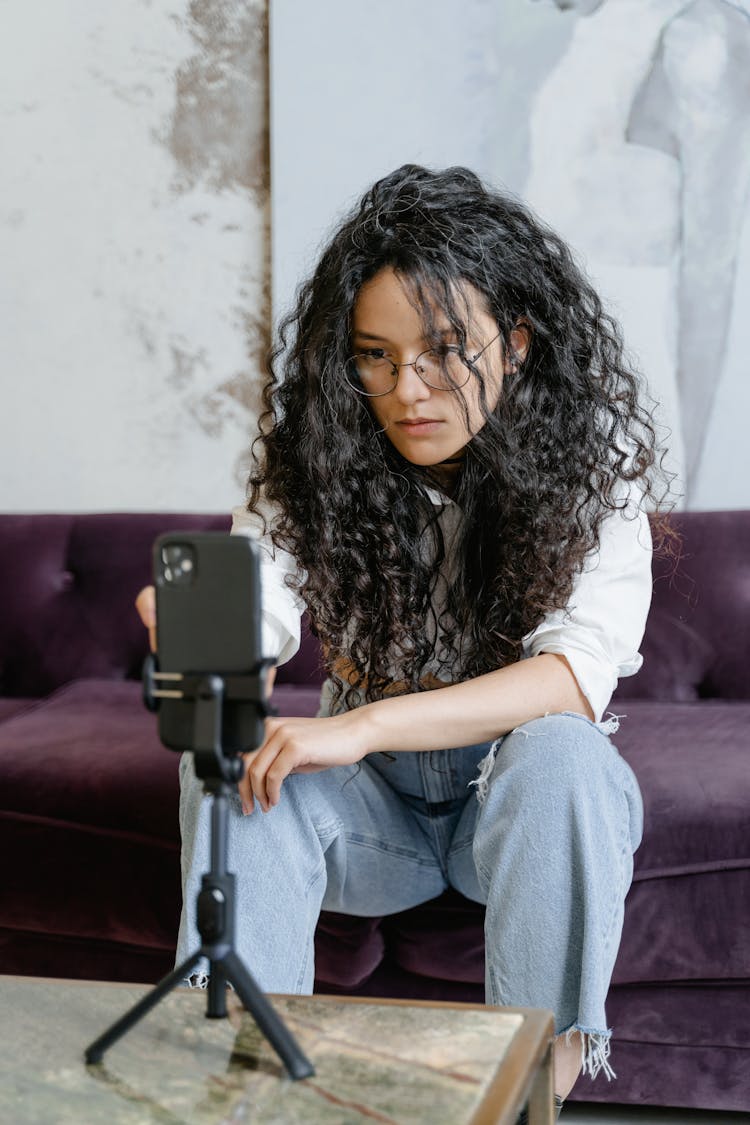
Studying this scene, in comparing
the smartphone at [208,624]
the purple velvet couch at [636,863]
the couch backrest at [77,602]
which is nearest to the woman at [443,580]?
the purple velvet couch at [636,863]

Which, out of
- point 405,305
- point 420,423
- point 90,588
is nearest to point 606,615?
point 420,423

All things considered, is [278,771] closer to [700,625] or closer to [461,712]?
[461,712]

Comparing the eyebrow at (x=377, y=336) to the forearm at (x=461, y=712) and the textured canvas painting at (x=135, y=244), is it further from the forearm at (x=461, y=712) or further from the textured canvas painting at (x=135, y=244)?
the textured canvas painting at (x=135, y=244)

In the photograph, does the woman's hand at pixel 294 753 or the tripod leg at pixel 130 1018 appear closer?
the tripod leg at pixel 130 1018

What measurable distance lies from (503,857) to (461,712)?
155 millimetres

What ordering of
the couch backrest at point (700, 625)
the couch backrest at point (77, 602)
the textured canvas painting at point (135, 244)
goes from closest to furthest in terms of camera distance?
1. the couch backrest at point (700, 625)
2. the couch backrest at point (77, 602)
3. the textured canvas painting at point (135, 244)

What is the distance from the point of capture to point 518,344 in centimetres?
136

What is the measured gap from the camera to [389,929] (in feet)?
4.51

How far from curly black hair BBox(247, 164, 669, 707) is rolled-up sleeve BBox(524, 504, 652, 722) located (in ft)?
0.07

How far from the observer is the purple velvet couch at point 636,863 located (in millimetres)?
1322

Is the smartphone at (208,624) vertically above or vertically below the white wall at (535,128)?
below

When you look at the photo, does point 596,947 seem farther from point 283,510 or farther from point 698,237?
point 698,237

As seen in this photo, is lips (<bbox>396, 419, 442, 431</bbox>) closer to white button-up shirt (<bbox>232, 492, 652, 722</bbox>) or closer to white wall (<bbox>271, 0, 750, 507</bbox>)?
white button-up shirt (<bbox>232, 492, 652, 722</bbox>)

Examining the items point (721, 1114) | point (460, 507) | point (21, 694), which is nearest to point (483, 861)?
point (460, 507)
